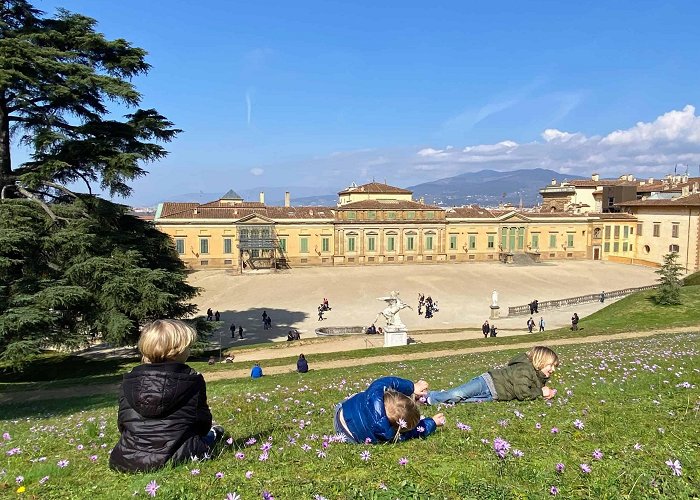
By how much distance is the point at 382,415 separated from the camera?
4227 millimetres

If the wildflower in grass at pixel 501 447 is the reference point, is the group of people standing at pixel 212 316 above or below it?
below

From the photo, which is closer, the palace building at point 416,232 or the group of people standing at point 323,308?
the group of people standing at point 323,308

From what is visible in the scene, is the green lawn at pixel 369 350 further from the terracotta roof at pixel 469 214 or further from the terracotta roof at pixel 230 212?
the terracotta roof at pixel 469 214

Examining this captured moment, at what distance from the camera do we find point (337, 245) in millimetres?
55156

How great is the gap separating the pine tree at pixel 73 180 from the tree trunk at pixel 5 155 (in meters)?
0.04

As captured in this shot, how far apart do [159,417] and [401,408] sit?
206cm

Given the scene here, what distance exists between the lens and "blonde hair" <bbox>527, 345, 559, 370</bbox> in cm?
586

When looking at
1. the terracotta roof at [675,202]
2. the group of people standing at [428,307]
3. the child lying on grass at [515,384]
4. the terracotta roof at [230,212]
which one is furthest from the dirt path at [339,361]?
the terracotta roof at [675,202]

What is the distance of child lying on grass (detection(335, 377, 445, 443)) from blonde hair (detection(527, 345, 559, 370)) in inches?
80.5

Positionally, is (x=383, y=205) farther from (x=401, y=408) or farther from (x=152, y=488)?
(x=152, y=488)

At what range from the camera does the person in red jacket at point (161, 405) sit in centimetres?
370

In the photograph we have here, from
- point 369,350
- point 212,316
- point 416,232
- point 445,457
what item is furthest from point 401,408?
point 416,232

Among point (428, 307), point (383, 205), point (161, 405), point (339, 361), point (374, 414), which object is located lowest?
point (428, 307)

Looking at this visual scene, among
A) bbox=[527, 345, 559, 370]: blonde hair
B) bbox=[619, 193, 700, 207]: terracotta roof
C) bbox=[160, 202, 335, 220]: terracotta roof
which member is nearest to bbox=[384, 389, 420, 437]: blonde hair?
bbox=[527, 345, 559, 370]: blonde hair
